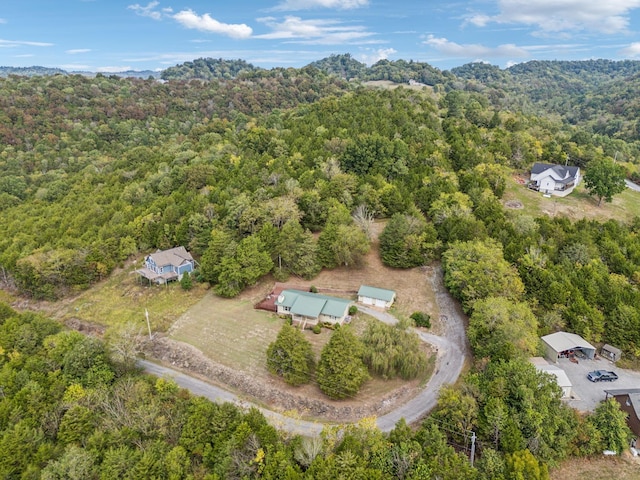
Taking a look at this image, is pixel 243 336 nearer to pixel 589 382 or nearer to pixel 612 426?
pixel 612 426

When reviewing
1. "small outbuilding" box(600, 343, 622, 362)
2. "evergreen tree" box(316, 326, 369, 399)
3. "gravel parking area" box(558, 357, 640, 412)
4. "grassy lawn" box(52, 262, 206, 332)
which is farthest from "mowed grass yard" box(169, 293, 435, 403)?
"small outbuilding" box(600, 343, 622, 362)

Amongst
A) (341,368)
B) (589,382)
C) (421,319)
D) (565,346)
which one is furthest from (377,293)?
(589,382)

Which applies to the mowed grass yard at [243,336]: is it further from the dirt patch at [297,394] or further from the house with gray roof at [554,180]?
the house with gray roof at [554,180]

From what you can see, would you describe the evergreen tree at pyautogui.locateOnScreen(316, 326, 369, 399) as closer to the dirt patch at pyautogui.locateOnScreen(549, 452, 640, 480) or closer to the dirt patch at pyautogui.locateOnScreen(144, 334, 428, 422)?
the dirt patch at pyautogui.locateOnScreen(144, 334, 428, 422)

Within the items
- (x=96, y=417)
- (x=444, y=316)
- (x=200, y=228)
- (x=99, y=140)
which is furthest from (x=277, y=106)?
(x=96, y=417)

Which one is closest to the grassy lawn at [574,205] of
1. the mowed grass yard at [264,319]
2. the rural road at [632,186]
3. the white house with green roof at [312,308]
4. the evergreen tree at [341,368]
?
the rural road at [632,186]

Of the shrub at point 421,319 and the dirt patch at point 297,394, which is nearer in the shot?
the dirt patch at point 297,394

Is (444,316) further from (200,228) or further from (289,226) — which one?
(200,228)

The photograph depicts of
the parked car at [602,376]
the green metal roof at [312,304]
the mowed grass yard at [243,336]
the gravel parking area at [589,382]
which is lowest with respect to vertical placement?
the mowed grass yard at [243,336]
